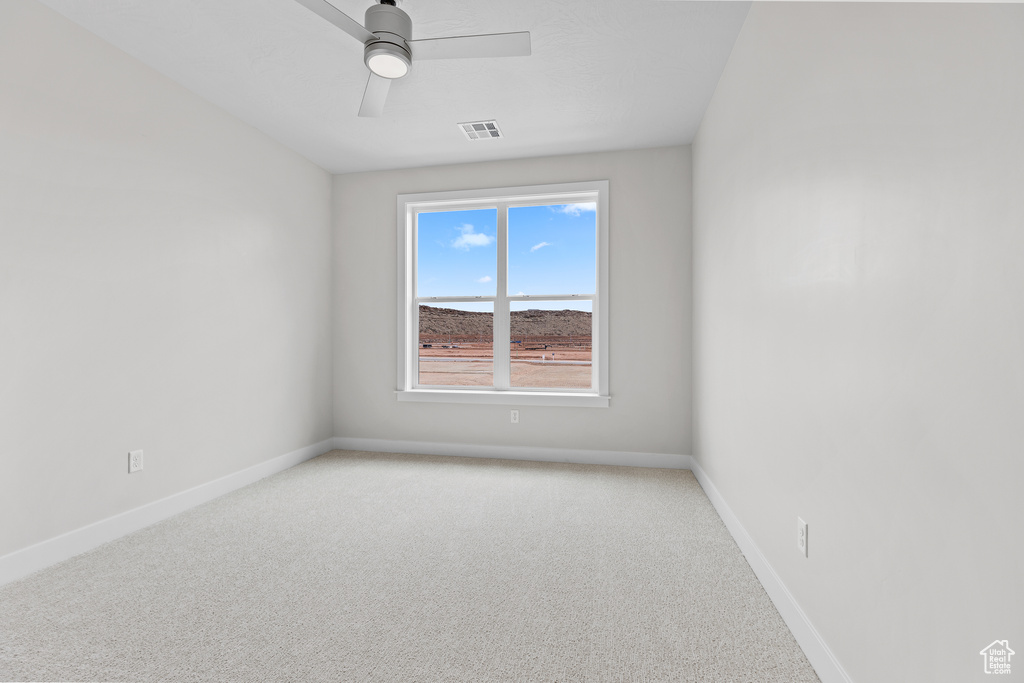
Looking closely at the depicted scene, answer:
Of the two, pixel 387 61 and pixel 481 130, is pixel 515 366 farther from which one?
pixel 387 61

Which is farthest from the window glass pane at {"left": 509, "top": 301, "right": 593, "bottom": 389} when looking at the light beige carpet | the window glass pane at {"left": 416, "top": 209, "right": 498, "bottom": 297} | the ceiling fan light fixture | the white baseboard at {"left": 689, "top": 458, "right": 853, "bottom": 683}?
the ceiling fan light fixture

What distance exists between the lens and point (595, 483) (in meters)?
3.37

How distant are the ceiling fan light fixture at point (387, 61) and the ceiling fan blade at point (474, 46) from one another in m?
0.07

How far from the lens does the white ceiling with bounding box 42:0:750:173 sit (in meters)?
2.18

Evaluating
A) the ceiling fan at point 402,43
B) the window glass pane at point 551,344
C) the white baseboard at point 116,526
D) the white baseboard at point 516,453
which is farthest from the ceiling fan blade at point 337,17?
the white baseboard at point 516,453

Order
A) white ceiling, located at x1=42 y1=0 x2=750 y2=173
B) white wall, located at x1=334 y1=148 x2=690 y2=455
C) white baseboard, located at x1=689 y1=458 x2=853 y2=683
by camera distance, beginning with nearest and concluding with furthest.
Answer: white baseboard, located at x1=689 y1=458 x2=853 y2=683 → white ceiling, located at x1=42 y1=0 x2=750 y2=173 → white wall, located at x1=334 y1=148 x2=690 y2=455

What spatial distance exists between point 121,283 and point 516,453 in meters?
2.90

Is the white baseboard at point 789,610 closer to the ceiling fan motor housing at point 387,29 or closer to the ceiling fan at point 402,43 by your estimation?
the ceiling fan at point 402,43

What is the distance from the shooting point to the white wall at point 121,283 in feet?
6.76

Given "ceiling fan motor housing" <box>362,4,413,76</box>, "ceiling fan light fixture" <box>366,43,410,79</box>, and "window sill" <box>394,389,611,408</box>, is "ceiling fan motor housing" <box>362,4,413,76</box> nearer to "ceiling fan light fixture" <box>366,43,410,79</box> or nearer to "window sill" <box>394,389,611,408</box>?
"ceiling fan light fixture" <box>366,43,410,79</box>

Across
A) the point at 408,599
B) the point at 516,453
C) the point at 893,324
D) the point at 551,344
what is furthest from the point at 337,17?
the point at 516,453

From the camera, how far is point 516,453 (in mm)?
4023

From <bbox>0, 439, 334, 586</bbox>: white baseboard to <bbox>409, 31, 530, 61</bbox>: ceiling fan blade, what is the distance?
2780mm

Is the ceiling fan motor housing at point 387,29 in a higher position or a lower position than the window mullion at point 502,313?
higher
